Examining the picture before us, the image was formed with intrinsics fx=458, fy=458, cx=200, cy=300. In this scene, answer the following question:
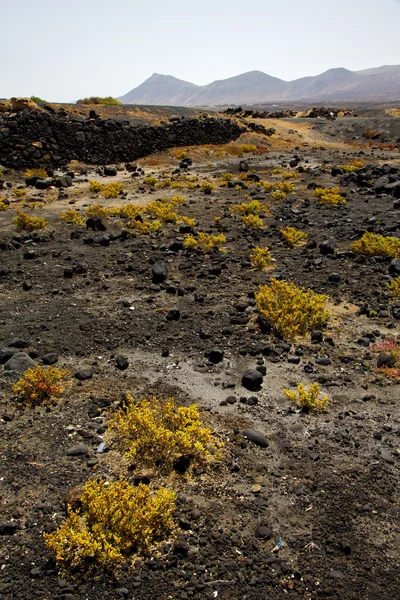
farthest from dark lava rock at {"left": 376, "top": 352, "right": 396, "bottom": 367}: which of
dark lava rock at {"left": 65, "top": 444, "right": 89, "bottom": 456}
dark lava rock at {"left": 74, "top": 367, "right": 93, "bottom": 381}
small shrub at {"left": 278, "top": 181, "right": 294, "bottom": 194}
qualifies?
small shrub at {"left": 278, "top": 181, "right": 294, "bottom": 194}

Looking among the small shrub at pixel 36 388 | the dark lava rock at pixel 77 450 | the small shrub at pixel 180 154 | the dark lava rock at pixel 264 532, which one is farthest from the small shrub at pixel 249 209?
the small shrub at pixel 180 154

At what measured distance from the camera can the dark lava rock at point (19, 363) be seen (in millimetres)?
6129

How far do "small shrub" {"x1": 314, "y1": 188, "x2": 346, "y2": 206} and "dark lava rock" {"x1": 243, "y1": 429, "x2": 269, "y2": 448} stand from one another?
12.0m

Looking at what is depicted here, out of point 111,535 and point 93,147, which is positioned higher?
point 93,147

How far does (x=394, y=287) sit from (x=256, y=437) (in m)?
5.16

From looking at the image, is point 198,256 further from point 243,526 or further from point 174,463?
point 243,526

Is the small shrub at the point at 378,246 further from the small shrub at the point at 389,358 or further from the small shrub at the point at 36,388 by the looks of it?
the small shrub at the point at 36,388

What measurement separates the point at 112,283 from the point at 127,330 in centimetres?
219

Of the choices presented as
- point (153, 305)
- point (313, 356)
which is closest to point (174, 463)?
point (313, 356)

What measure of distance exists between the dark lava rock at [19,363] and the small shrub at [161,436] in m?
1.74

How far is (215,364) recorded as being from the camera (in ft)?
21.5

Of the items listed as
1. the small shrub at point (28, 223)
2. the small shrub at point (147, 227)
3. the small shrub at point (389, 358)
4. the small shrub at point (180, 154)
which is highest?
the small shrub at point (180, 154)

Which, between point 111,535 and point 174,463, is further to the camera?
point 174,463

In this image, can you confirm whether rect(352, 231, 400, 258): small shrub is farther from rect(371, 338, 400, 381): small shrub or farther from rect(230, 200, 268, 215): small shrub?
rect(230, 200, 268, 215): small shrub
